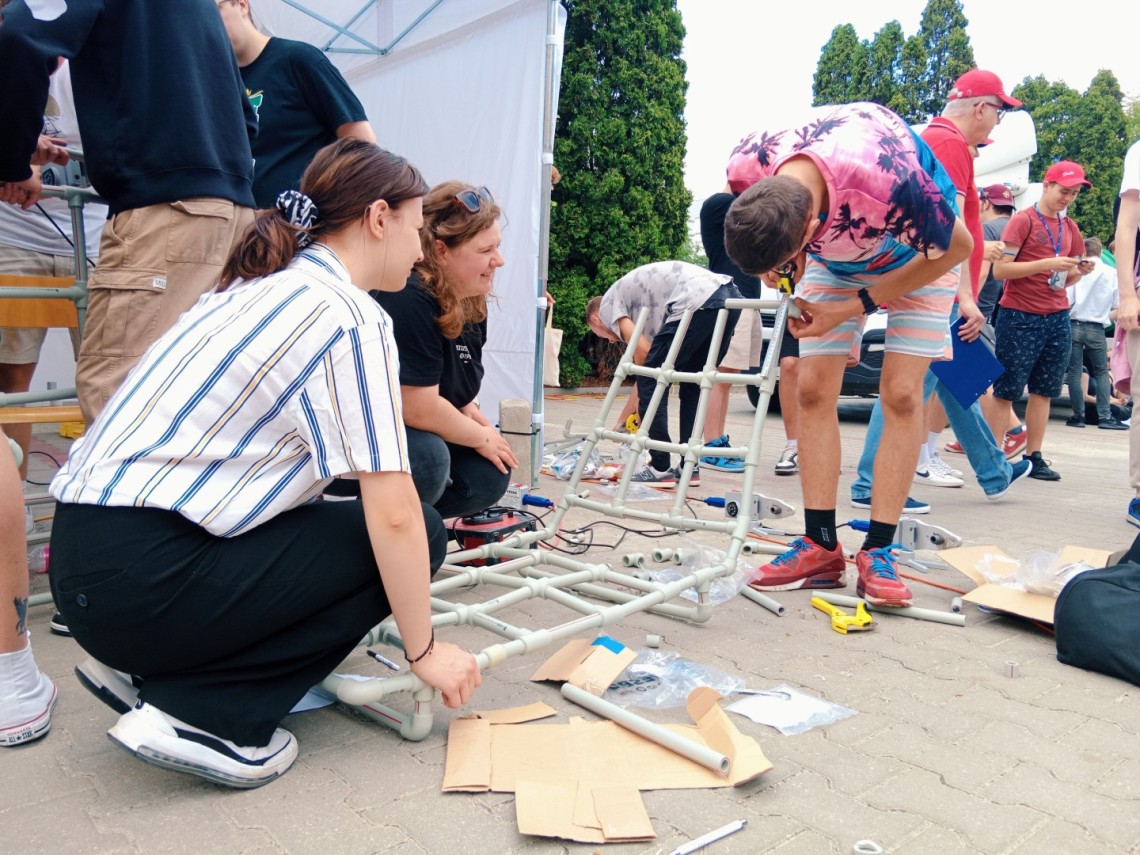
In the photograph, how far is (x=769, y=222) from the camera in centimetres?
237

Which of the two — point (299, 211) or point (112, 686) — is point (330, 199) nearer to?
point (299, 211)

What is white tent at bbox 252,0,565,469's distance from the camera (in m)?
5.34

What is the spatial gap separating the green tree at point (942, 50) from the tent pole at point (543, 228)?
65.8 feet

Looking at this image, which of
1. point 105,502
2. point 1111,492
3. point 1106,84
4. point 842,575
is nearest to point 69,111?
point 105,502

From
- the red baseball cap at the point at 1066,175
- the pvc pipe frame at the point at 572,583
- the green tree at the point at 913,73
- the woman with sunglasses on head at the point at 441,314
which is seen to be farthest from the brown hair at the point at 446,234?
the green tree at the point at 913,73

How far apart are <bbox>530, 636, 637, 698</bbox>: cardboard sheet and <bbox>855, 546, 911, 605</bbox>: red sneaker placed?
3.28 ft

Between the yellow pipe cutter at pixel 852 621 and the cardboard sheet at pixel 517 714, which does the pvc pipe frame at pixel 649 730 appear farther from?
the yellow pipe cutter at pixel 852 621

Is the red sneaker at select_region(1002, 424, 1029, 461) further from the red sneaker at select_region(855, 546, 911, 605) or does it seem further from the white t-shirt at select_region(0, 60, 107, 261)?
the white t-shirt at select_region(0, 60, 107, 261)

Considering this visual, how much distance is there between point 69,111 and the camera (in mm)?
3143

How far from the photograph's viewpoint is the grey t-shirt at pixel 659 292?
503cm

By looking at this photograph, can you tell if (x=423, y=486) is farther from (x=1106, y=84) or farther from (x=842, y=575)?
(x=1106, y=84)

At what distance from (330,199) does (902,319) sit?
6.85ft

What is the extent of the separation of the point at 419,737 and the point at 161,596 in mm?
626

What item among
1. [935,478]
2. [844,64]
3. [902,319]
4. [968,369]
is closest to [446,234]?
[902,319]
